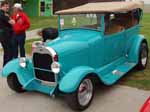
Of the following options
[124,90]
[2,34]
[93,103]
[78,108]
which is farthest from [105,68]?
[2,34]

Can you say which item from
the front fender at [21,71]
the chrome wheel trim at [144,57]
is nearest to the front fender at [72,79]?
the front fender at [21,71]

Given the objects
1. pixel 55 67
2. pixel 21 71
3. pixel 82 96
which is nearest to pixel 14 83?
pixel 21 71

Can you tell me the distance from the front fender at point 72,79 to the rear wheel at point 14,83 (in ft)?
4.63

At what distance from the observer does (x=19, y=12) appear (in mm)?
8781

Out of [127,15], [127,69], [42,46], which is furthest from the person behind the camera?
[127,15]

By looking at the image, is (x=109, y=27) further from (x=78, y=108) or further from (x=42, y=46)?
(x=78, y=108)

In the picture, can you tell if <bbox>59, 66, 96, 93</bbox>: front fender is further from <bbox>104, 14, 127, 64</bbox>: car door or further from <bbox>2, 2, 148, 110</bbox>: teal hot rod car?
<bbox>104, 14, 127, 64</bbox>: car door

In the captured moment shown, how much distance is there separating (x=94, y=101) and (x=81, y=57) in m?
0.86

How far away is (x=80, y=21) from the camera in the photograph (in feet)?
23.2

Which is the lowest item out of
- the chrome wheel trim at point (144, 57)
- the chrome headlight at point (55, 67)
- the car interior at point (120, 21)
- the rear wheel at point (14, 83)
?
the rear wheel at point (14, 83)

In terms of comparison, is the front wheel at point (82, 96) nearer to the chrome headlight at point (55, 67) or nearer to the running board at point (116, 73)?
the chrome headlight at point (55, 67)

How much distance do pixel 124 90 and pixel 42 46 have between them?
6.51 ft

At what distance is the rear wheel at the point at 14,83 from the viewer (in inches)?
262

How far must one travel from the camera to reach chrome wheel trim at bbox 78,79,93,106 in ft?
18.8
